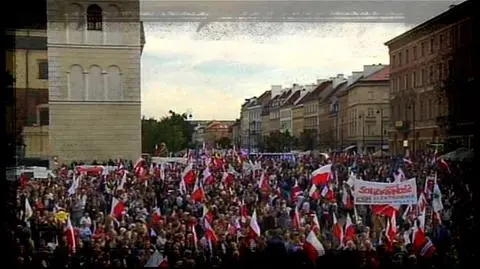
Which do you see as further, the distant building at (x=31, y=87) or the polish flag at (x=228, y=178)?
the polish flag at (x=228, y=178)

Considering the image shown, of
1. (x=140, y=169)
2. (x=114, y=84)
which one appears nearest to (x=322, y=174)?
(x=140, y=169)

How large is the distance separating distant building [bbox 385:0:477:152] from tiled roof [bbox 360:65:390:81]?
2 cm

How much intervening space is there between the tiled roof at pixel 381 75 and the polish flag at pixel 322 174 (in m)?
0.26

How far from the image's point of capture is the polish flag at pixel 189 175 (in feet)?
5.75

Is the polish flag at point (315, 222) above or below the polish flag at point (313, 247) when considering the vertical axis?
above

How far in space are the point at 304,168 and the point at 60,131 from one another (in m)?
0.66

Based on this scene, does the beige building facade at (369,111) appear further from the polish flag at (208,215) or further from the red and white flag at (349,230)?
the polish flag at (208,215)

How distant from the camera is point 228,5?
5.73 feet

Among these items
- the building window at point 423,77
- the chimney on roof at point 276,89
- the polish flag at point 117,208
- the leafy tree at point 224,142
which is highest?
the building window at point 423,77

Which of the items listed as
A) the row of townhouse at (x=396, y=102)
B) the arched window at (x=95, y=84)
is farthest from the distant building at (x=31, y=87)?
the row of townhouse at (x=396, y=102)

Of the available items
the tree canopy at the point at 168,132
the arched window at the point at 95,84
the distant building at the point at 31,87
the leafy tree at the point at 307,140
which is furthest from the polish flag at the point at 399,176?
the distant building at the point at 31,87

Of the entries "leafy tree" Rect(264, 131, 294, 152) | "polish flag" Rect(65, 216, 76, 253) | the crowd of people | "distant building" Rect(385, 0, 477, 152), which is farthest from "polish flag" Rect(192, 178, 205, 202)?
"distant building" Rect(385, 0, 477, 152)

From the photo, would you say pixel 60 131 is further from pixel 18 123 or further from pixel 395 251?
pixel 395 251

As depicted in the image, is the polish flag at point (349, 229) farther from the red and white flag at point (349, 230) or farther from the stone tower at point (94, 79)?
the stone tower at point (94, 79)
